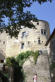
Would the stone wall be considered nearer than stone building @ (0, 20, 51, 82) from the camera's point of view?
Yes

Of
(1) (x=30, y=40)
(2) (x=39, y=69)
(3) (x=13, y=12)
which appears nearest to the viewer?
(3) (x=13, y=12)

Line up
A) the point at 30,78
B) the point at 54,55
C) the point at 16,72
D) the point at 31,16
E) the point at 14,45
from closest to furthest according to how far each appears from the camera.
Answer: the point at 31,16, the point at 54,55, the point at 30,78, the point at 16,72, the point at 14,45

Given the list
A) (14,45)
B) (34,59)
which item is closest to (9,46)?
(14,45)

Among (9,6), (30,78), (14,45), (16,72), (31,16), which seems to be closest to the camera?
(9,6)

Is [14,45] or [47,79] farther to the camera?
[14,45]

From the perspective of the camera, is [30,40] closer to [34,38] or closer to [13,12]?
[34,38]

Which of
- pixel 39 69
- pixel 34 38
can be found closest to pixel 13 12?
pixel 39 69

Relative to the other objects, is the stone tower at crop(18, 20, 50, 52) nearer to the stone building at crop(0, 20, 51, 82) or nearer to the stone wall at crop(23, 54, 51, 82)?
the stone building at crop(0, 20, 51, 82)

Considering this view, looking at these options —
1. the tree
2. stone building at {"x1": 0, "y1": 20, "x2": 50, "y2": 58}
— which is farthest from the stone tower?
the tree

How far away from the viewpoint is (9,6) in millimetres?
15648

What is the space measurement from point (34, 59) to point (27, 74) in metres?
3.02

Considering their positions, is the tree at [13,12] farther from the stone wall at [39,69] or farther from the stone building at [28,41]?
the stone building at [28,41]

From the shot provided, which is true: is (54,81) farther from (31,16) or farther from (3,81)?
(31,16)

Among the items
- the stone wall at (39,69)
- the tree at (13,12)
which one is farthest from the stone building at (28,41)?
the tree at (13,12)
